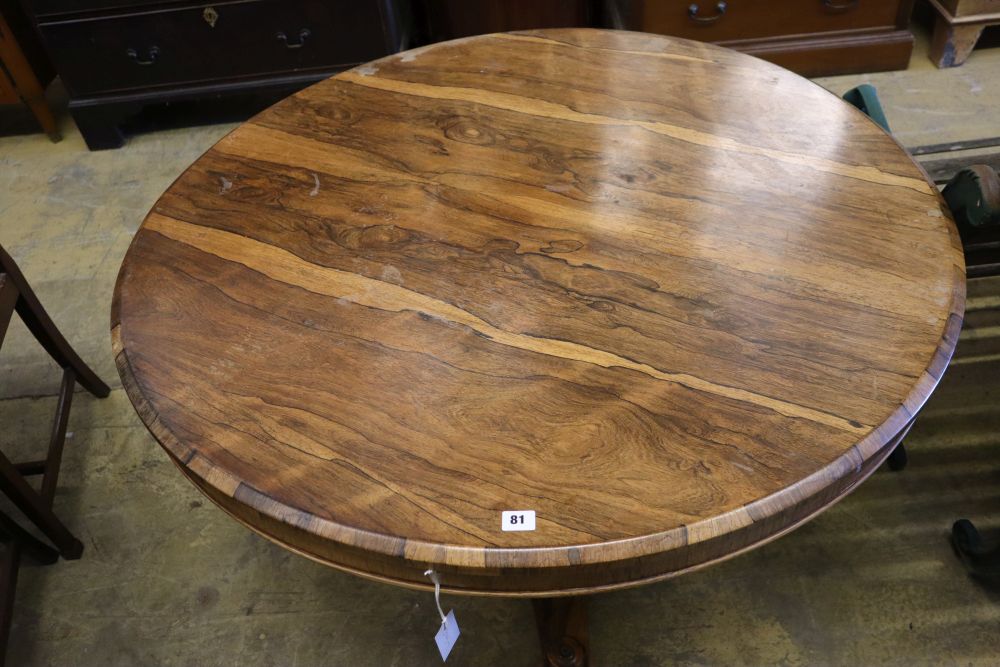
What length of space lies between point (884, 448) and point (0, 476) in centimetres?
148

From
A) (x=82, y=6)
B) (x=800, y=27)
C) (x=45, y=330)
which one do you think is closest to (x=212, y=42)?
(x=82, y=6)

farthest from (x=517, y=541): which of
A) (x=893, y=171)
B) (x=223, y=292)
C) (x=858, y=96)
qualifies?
(x=858, y=96)

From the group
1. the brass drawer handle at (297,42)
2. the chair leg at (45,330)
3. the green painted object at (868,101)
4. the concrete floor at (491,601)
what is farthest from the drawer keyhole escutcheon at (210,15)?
the green painted object at (868,101)

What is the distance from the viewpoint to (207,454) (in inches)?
36.5

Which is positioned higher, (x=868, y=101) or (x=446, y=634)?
(x=868, y=101)

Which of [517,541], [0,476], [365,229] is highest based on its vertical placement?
[365,229]

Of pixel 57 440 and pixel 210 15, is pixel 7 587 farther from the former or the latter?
pixel 210 15

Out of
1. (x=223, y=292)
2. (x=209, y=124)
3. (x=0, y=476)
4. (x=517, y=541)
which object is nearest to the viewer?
(x=517, y=541)

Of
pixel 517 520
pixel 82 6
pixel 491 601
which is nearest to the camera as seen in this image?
pixel 517 520

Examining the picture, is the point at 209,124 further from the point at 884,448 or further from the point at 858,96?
the point at 884,448

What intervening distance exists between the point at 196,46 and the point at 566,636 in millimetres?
2244

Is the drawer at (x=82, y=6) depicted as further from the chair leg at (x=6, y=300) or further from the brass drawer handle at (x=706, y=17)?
the brass drawer handle at (x=706, y=17)

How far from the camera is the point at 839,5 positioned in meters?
2.66

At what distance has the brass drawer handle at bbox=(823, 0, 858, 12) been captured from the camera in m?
2.65
